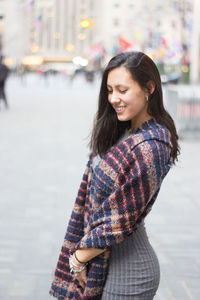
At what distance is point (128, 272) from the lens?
2.06 metres

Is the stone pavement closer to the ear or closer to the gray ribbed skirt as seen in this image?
the ear

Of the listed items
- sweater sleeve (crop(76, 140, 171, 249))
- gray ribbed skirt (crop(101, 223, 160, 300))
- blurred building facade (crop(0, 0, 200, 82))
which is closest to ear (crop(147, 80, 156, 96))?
sweater sleeve (crop(76, 140, 171, 249))

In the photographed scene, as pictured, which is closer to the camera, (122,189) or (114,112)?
(122,189)

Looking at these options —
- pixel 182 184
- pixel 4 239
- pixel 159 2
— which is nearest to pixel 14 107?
pixel 182 184

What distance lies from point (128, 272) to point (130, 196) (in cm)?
30

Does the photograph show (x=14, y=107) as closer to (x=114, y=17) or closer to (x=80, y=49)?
(x=114, y=17)

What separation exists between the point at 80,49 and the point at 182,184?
529 feet

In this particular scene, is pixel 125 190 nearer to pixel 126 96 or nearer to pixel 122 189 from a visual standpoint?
pixel 122 189

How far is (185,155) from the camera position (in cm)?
1013

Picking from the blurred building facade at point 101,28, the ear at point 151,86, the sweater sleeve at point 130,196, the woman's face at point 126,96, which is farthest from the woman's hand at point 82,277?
the blurred building facade at point 101,28

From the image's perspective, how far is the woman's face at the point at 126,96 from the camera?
6.81 ft

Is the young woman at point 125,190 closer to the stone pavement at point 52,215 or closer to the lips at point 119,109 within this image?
the lips at point 119,109

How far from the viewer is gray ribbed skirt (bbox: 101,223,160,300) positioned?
2.06 metres

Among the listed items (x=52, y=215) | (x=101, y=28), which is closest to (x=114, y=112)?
(x=52, y=215)
